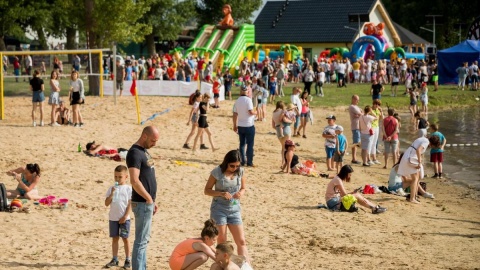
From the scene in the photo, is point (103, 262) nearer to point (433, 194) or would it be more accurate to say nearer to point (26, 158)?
point (26, 158)

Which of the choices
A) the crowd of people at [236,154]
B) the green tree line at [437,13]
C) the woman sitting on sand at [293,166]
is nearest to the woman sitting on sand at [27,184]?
the crowd of people at [236,154]

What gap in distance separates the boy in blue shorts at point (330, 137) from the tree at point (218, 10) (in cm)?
5276

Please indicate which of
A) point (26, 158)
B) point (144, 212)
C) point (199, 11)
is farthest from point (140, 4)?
point (199, 11)

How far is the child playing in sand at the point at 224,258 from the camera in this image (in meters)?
8.45

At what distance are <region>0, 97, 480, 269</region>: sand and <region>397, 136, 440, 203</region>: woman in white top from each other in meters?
0.41

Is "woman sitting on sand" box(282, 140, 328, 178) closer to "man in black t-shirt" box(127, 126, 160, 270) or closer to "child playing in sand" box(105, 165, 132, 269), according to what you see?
"child playing in sand" box(105, 165, 132, 269)

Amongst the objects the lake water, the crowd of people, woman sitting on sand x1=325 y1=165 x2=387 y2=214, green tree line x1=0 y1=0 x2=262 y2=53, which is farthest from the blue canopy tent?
woman sitting on sand x1=325 y1=165 x2=387 y2=214

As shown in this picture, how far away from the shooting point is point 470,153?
78.0 feet

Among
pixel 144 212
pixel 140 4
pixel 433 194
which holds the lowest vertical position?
pixel 433 194

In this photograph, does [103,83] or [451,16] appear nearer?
[103,83]

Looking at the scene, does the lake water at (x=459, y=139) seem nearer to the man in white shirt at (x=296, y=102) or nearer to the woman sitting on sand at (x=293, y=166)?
the man in white shirt at (x=296, y=102)

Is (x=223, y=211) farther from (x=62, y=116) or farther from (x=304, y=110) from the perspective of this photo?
(x=304, y=110)

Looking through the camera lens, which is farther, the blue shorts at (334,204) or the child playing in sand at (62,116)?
the child playing in sand at (62,116)

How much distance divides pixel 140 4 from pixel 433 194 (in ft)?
68.4
